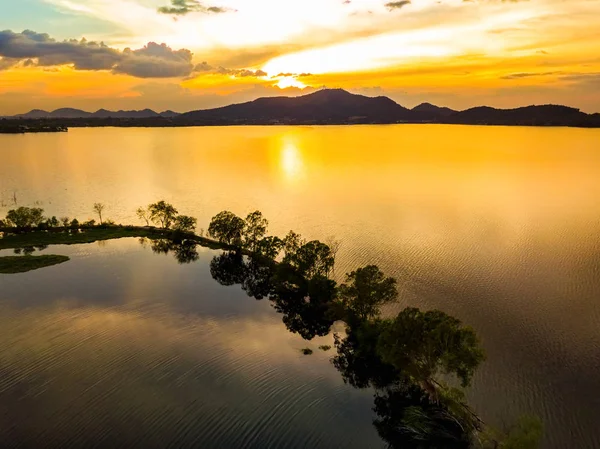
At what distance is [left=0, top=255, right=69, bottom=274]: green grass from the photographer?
245 feet

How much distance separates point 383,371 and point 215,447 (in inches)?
782

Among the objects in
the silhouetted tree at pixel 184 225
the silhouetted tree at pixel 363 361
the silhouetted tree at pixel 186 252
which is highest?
the silhouetted tree at pixel 184 225

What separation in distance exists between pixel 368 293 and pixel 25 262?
64.3 metres

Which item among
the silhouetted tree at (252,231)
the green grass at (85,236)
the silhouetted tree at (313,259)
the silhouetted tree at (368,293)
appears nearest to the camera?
the silhouetted tree at (368,293)

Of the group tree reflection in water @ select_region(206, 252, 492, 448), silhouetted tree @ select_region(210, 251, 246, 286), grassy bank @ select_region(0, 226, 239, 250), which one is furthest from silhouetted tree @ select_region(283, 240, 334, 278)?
grassy bank @ select_region(0, 226, 239, 250)

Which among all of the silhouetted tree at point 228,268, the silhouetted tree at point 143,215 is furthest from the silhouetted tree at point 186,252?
the silhouetted tree at point 143,215

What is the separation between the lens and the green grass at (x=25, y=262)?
245 feet

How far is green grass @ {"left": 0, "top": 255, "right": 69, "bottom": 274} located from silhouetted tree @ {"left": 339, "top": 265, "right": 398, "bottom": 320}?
57.0 meters

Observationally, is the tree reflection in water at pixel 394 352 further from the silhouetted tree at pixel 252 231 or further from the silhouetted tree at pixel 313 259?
the silhouetted tree at pixel 252 231

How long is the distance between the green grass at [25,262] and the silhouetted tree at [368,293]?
187 feet

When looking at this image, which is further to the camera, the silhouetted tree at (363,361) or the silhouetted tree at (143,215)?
the silhouetted tree at (143,215)

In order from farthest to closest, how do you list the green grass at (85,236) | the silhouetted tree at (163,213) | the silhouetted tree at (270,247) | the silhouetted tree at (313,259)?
the silhouetted tree at (163,213)
the green grass at (85,236)
the silhouetted tree at (270,247)
the silhouetted tree at (313,259)

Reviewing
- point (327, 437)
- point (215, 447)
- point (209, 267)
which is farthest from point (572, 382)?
point (209, 267)

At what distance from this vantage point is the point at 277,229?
334 feet
